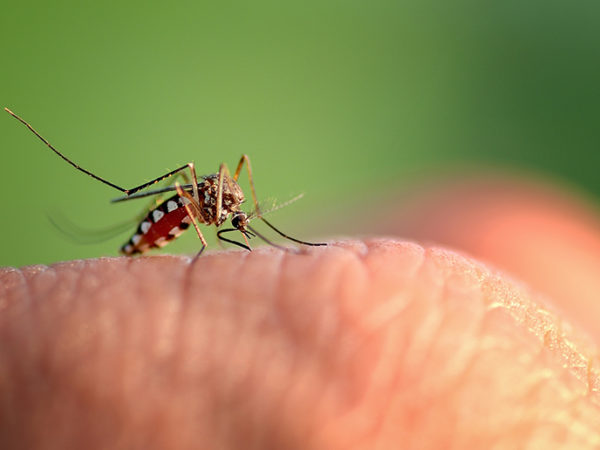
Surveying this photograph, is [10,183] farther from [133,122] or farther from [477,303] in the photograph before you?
[477,303]

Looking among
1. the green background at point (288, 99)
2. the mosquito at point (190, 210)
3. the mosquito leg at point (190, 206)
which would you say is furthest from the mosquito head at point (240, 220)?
the green background at point (288, 99)

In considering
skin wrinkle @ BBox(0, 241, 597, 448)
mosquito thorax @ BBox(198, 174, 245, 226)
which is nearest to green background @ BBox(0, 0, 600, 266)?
mosquito thorax @ BBox(198, 174, 245, 226)

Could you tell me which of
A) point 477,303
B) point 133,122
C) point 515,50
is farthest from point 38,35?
point 477,303

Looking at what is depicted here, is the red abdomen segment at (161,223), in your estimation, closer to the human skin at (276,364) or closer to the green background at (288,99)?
the human skin at (276,364)

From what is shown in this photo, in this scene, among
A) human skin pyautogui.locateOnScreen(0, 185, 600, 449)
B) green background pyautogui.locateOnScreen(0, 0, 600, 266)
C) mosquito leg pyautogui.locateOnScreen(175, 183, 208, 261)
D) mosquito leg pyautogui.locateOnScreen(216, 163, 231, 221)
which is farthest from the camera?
green background pyautogui.locateOnScreen(0, 0, 600, 266)

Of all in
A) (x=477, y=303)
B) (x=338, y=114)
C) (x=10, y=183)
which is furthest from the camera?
(x=338, y=114)

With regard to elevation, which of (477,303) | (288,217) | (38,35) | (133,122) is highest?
(477,303)

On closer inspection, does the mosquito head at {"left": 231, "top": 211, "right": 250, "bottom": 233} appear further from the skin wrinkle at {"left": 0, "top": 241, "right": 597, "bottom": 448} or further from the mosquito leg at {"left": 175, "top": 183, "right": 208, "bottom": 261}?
the skin wrinkle at {"left": 0, "top": 241, "right": 597, "bottom": 448}
